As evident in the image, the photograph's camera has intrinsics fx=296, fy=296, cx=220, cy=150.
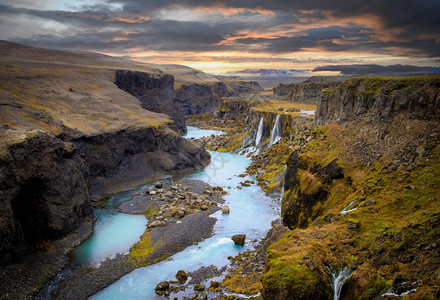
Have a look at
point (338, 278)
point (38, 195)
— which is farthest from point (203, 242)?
point (38, 195)

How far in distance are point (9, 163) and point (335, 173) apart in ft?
114

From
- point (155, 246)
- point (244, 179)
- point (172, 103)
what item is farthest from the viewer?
point (172, 103)

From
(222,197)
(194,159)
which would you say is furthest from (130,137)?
(222,197)

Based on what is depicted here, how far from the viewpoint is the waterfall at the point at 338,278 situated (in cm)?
1936

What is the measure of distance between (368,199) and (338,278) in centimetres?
773

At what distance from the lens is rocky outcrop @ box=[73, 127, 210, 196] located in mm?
58188

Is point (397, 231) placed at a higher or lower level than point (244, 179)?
higher

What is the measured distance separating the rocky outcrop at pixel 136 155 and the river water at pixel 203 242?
23.5ft

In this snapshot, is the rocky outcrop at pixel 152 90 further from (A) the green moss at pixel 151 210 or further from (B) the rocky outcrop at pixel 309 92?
(A) the green moss at pixel 151 210

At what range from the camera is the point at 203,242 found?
38.2 meters

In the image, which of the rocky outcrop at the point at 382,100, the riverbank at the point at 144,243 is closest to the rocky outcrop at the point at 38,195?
the riverbank at the point at 144,243

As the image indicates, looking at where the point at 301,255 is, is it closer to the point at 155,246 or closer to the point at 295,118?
the point at 155,246

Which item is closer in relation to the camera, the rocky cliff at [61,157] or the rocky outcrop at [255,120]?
the rocky cliff at [61,157]

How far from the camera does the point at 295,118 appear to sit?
7150 cm
